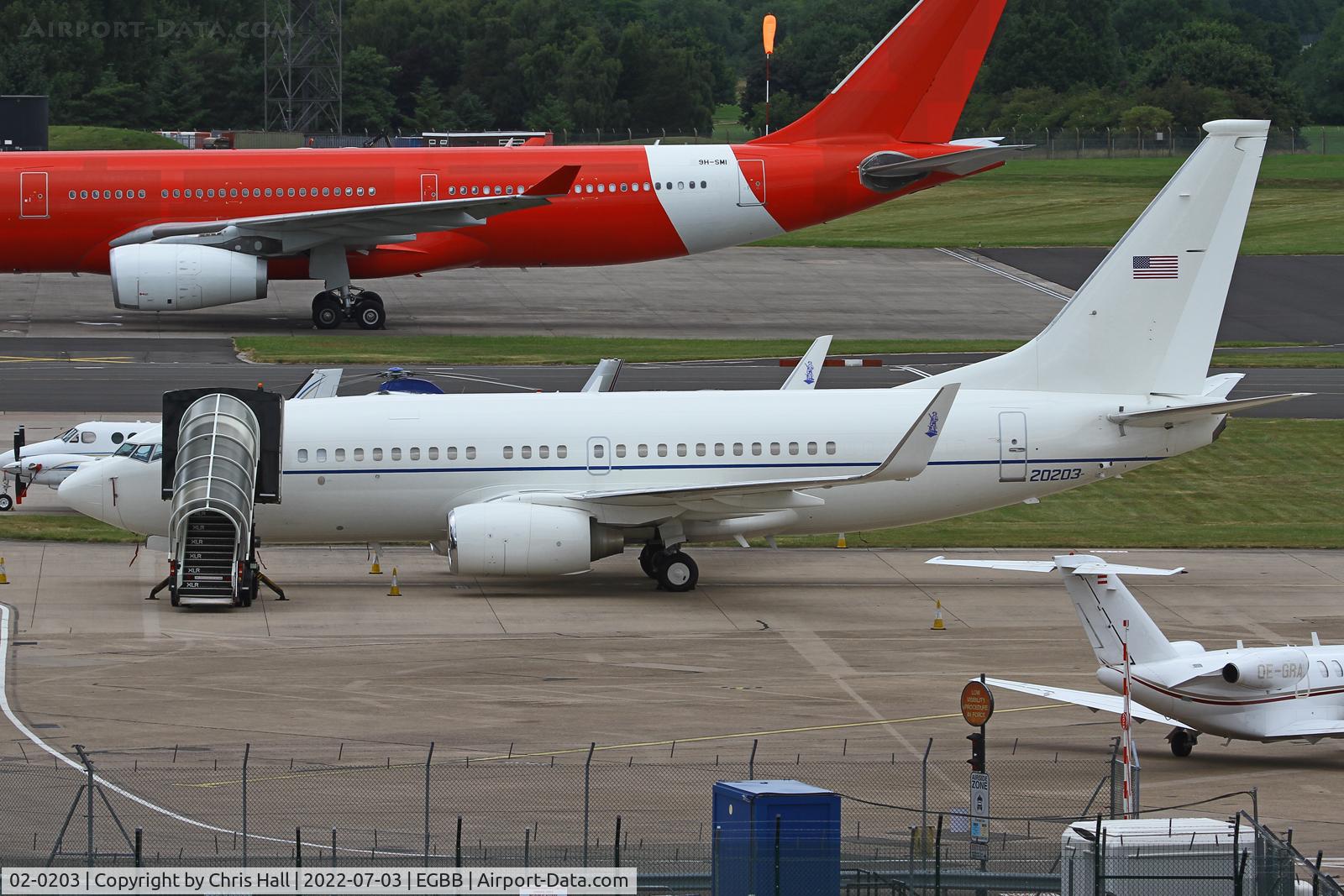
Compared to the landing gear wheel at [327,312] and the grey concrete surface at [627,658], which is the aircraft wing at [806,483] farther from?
the landing gear wheel at [327,312]

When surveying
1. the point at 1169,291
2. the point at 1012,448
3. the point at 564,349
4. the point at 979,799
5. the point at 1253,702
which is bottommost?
the point at 979,799

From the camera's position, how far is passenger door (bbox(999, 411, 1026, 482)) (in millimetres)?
38125

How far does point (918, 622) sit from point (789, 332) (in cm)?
3558

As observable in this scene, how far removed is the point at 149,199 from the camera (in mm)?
65188

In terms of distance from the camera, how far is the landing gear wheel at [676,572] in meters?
37.6

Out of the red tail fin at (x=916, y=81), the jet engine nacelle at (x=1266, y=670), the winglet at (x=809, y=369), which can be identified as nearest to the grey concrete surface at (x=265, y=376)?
the red tail fin at (x=916, y=81)

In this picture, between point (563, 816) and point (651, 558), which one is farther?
point (651, 558)

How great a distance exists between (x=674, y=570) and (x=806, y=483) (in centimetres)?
334

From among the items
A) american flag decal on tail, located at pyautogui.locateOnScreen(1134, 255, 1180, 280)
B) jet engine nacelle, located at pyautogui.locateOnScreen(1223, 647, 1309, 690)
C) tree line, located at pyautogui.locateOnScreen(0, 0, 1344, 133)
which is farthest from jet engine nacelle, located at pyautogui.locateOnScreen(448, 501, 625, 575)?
tree line, located at pyautogui.locateOnScreen(0, 0, 1344, 133)

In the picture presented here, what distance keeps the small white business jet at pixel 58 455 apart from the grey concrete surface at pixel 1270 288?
4116 centimetres

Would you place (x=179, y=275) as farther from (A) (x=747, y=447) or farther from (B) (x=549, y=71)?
(B) (x=549, y=71)

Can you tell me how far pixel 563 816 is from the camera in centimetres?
2295

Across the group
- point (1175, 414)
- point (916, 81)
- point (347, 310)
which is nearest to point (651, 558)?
point (1175, 414)

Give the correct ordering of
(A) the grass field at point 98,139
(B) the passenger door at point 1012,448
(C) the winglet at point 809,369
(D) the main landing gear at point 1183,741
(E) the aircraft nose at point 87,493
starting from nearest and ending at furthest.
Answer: (D) the main landing gear at point 1183,741 → (E) the aircraft nose at point 87,493 → (B) the passenger door at point 1012,448 → (C) the winglet at point 809,369 → (A) the grass field at point 98,139
